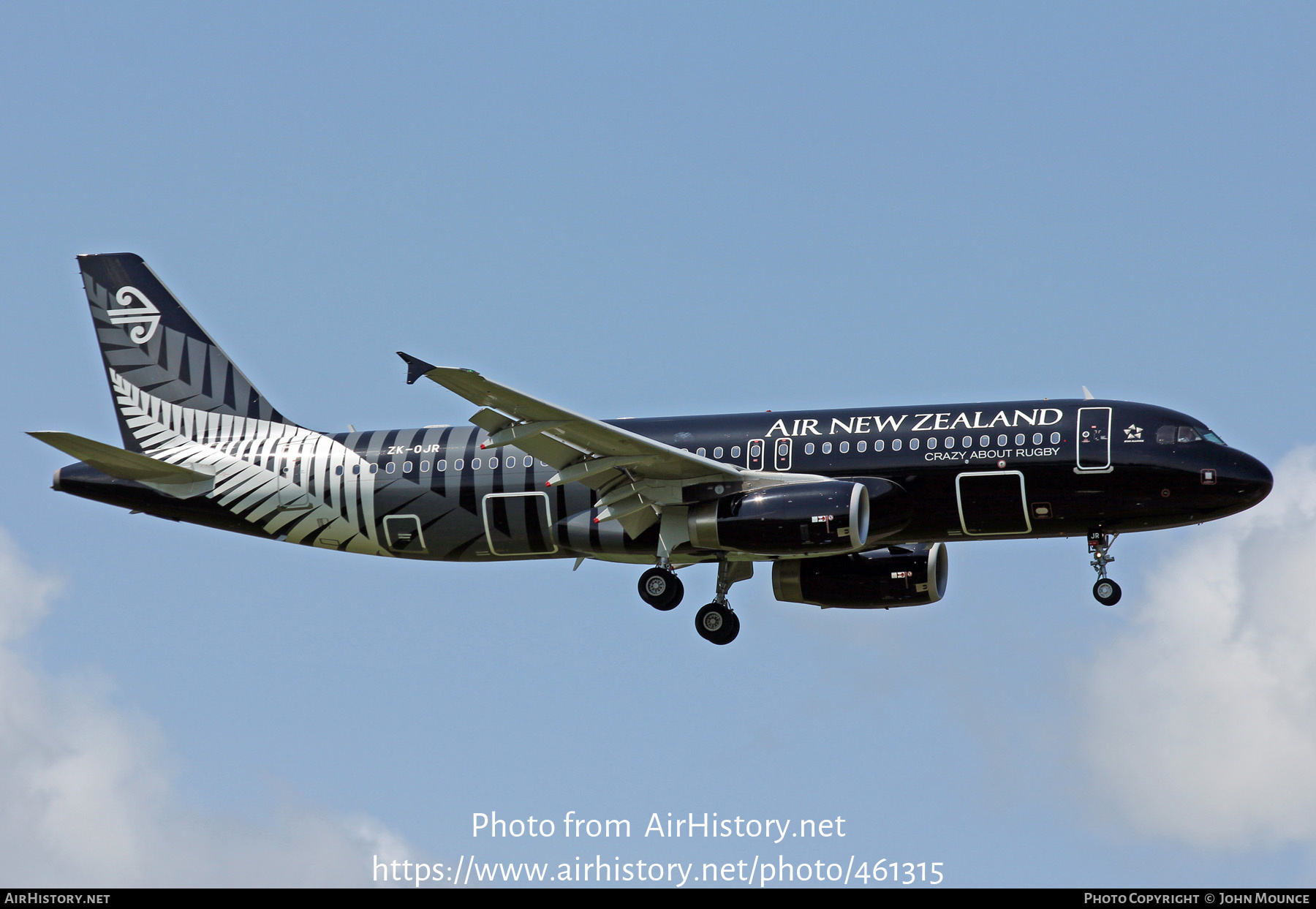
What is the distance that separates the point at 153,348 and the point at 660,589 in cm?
1679

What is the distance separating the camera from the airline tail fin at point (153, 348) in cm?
4741

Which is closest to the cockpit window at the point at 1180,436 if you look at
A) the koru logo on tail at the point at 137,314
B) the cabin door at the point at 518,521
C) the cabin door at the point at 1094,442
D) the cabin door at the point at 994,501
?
the cabin door at the point at 1094,442

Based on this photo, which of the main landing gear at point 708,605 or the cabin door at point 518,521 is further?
the cabin door at point 518,521

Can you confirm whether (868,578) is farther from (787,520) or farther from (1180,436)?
(1180,436)

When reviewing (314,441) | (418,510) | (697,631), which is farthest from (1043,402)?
(314,441)

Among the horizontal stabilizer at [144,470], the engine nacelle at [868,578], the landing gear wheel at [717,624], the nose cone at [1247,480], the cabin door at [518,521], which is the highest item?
the nose cone at [1247,480]

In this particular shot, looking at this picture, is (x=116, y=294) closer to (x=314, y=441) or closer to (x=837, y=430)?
(x=314, y=441)

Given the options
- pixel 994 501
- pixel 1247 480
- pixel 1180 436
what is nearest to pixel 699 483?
pixel 994 501

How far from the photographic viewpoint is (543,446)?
131 feet

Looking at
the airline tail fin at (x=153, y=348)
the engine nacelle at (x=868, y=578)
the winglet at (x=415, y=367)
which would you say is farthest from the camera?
the airline tail fin at (x=153, y=348)

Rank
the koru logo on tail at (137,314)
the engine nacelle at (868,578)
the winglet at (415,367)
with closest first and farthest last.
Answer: the winglet at (415,367) → the engine nacelle at (868,578) → the koru logo on tail at (137,314)

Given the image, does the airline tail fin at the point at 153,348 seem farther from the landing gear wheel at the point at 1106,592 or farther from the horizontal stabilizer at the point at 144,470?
the landing gear wheel at the point at 1106,592

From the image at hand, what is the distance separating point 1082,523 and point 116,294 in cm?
2711

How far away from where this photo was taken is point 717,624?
140 feet
